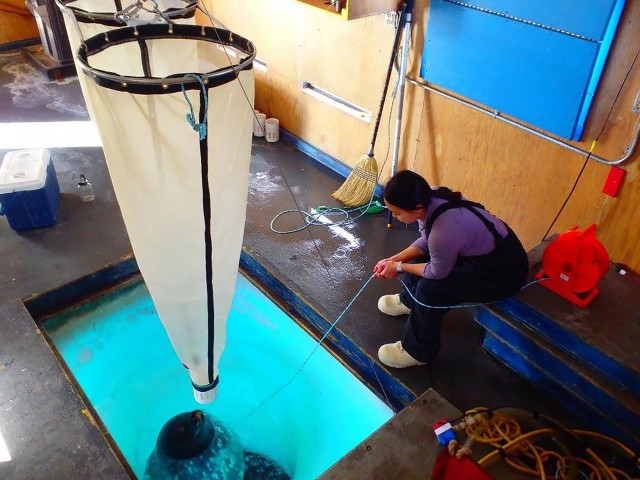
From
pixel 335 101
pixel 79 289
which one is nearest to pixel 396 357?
pixel 79 289

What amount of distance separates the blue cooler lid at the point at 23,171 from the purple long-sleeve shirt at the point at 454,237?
87.1 inches

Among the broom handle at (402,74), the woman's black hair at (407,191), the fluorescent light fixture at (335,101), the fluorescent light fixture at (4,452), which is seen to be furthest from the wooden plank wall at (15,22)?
the woman's black hair at (407,191)

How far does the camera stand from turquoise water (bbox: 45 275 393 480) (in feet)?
7.71

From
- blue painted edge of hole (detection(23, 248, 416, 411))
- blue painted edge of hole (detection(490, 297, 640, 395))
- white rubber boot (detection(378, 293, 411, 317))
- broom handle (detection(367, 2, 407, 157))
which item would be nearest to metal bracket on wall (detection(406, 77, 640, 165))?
broom handle (detection(367, 2, 407, 157))

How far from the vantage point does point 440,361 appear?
2.31 m

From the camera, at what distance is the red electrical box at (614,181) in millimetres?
2217

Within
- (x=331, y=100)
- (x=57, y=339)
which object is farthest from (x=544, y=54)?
(x=57, y=339)

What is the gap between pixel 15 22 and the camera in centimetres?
567

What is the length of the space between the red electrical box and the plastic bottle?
300cm

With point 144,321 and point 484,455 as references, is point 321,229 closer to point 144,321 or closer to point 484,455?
point 144,321

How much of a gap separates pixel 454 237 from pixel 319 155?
2166mm

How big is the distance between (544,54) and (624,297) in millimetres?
1110

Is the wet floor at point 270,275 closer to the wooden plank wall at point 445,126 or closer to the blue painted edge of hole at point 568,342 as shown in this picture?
the blue painted edge of hole at point 568,342

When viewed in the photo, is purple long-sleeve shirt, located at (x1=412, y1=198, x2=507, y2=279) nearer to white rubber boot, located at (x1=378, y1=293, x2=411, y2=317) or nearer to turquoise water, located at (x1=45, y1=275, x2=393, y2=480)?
white rubber boot, located at (x1=378, y1=293, x2=411, y2=317)
